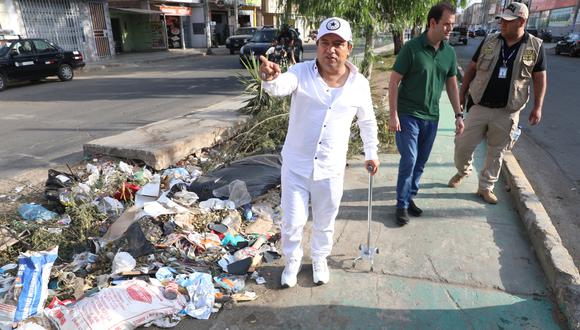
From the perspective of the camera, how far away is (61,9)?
1986 cm

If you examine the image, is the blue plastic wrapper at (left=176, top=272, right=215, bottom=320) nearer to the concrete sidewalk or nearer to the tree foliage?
the concrete sidewalk

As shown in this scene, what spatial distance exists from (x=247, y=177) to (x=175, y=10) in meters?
27.9

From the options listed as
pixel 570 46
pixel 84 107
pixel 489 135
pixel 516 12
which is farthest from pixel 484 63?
pixel 570 46

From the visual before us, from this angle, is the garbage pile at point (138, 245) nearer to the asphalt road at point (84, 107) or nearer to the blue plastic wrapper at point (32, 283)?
the blue plastic wrapper at point (32, 283)

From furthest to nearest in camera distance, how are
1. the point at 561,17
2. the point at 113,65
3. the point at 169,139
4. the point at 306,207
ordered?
the point at 561,17
the point at 113,65
the point at 169,139
the point at 306,207

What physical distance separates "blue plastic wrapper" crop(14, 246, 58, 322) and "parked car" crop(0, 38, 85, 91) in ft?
41.9

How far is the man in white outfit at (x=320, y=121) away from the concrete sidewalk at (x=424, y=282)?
0.46 meters

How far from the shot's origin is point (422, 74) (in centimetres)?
346

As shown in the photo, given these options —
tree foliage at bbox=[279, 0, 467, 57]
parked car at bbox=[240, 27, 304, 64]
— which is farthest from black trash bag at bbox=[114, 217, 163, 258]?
parked car at bbox=[240, 27, 304, 64]

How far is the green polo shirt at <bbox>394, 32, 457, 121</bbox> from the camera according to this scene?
344 cm

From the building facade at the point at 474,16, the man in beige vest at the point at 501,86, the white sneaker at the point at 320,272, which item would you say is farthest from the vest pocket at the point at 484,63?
the building facade at the point at 474,16

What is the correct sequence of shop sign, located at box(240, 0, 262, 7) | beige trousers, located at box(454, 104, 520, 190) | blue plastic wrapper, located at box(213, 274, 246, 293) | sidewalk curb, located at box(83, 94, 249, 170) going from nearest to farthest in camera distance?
1. blue plastic wrapper, located at box(213, 274, 246, 293)
2. beige trousers, located at box(454, 104, 520, 190)
3. sidewalk curb, located at box(83, 94, 249, 170)
4. shop sign, located at box(240, 0, 262, 7)

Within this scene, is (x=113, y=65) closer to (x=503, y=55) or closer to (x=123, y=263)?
(x=123, y=263)

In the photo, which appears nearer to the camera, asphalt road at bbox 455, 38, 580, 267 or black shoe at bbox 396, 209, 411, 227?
black shoe at bbox 396, 209, 411, 227
